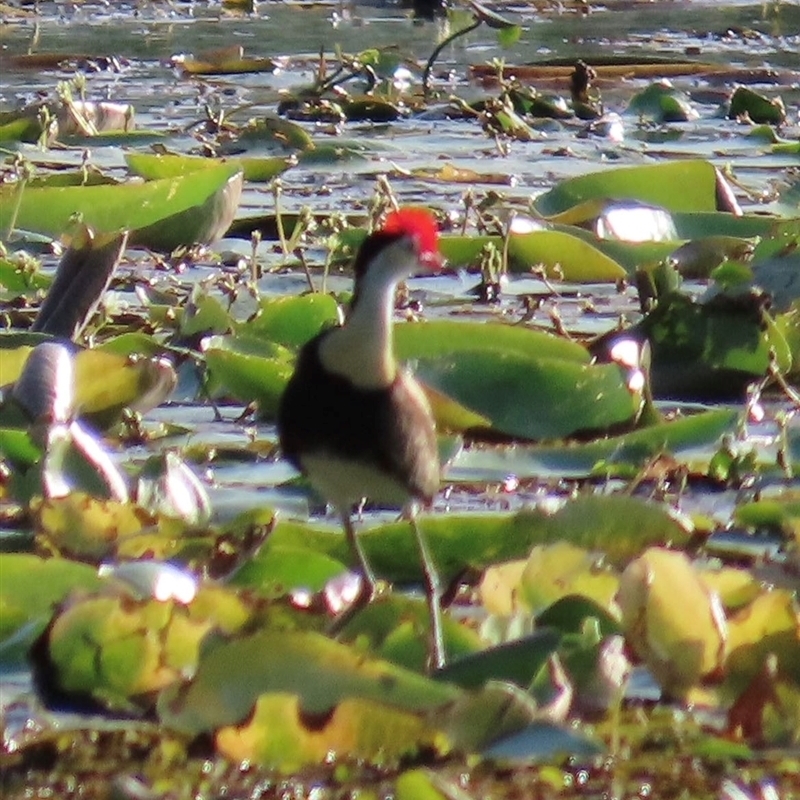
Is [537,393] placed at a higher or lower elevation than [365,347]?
lower

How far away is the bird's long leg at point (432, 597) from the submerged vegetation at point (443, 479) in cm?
2


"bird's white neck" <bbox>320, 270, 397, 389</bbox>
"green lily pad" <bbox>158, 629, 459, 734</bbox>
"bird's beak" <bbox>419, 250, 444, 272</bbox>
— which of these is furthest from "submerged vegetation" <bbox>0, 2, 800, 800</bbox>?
"bird's beak" <bbox>419, 250, 444, 272</bbox>

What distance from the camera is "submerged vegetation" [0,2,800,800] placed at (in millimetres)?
2666

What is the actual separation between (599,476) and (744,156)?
3.84 meters

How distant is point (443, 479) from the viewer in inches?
153

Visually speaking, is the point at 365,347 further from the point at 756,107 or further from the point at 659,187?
the point at 756,107

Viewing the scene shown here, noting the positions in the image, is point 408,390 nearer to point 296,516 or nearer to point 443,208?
point 296,516

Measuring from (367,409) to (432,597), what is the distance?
1.03 ft

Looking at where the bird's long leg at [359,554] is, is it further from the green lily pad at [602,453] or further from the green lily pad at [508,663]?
the green lily pad at [602,453]

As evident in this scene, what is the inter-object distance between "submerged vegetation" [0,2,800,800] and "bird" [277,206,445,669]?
0.47ft

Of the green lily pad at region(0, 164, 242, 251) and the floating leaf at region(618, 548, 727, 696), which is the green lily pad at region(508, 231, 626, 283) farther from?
the floating leaf at region(618, 548, 727, 696)

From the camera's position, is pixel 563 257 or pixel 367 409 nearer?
pixel 367 409

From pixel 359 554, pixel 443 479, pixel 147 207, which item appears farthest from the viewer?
pixel 147 207

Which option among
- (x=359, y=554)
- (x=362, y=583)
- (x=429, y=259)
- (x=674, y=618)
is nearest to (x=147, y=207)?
(x=429, y=259)
